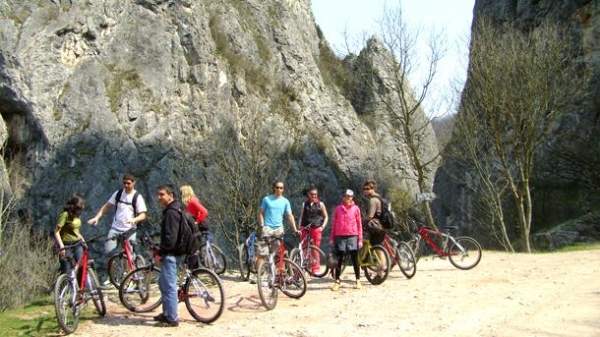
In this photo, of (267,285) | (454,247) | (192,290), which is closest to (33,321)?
(192,290)

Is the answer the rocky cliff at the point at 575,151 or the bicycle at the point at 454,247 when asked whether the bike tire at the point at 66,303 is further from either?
the rocky cliff at the point at 575,151

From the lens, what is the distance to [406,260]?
12.2 metres

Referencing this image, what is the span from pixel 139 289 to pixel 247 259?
11.6 feet

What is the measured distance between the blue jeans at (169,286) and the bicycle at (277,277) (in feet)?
4.77

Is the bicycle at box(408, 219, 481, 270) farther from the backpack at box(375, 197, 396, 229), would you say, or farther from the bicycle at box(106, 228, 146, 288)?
the bicycle at box(106, 228, 146, 288)

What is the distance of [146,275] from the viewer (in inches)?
360

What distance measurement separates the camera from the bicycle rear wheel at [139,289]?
9.04 m

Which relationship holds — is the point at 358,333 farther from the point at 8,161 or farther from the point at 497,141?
the point at 8,161

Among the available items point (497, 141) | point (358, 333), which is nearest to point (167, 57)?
point (497, 141)

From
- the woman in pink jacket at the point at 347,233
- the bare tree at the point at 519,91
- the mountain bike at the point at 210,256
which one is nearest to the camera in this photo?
the woman in pink jacket at the point at 347,233

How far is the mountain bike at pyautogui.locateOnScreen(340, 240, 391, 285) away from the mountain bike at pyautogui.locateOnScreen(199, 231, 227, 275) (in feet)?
9.90

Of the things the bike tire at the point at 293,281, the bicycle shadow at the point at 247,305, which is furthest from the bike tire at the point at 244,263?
the bike tire at the point at 293,281

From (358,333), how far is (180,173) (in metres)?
25.9

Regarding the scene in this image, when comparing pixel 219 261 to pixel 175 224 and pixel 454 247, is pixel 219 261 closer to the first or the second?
pixel 175 224
